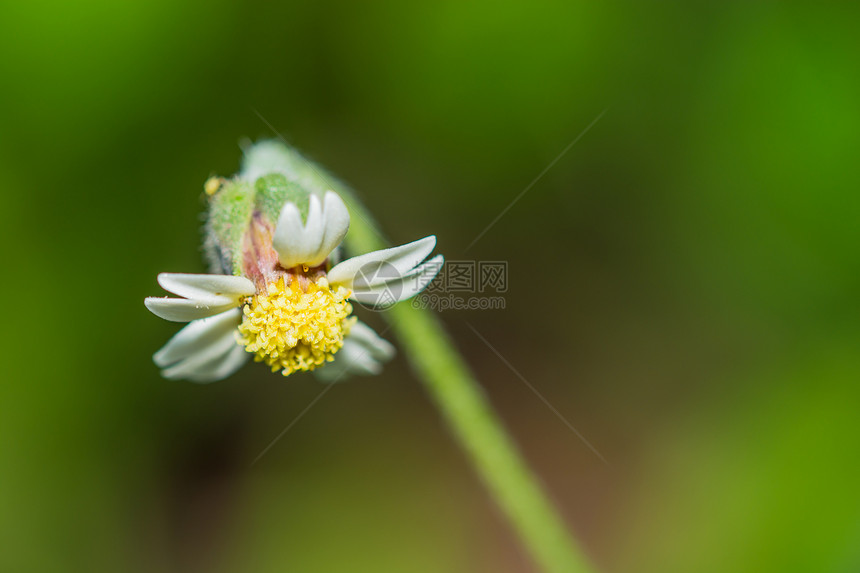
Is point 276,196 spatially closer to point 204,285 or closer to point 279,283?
point 279,283

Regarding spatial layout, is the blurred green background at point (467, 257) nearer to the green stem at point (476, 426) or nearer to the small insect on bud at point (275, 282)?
the green stem at point (476, 426)

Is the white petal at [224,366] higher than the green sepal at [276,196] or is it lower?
lower

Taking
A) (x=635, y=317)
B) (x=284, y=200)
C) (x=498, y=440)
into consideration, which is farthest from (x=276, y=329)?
(x=635, y=317)

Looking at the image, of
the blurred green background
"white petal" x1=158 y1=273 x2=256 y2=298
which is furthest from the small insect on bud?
the blurred green background

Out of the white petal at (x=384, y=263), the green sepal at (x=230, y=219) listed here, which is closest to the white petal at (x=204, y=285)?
the green sepal at (x=230, y=219)

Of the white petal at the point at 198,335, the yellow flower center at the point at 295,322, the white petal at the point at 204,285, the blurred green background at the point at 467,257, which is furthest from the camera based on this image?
the blurred green background at the point at 467,257

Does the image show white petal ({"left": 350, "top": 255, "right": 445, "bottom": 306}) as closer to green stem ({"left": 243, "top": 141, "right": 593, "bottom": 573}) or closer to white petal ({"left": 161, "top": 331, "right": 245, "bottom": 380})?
green stem ({"left": 243, "top": 141, "right": 593, "bottom": 573})

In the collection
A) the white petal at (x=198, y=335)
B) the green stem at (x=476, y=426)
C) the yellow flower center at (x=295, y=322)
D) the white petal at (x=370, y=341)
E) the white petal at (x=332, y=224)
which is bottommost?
the green stem at (x=476, y=426)

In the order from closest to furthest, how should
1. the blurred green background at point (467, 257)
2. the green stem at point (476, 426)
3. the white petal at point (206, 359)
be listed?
the white petal at point (206, 359) → the green stem at point (476, 426) → the blurred green background at point (467, 257)

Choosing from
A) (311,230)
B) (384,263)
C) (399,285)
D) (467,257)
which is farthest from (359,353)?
(467,257)
